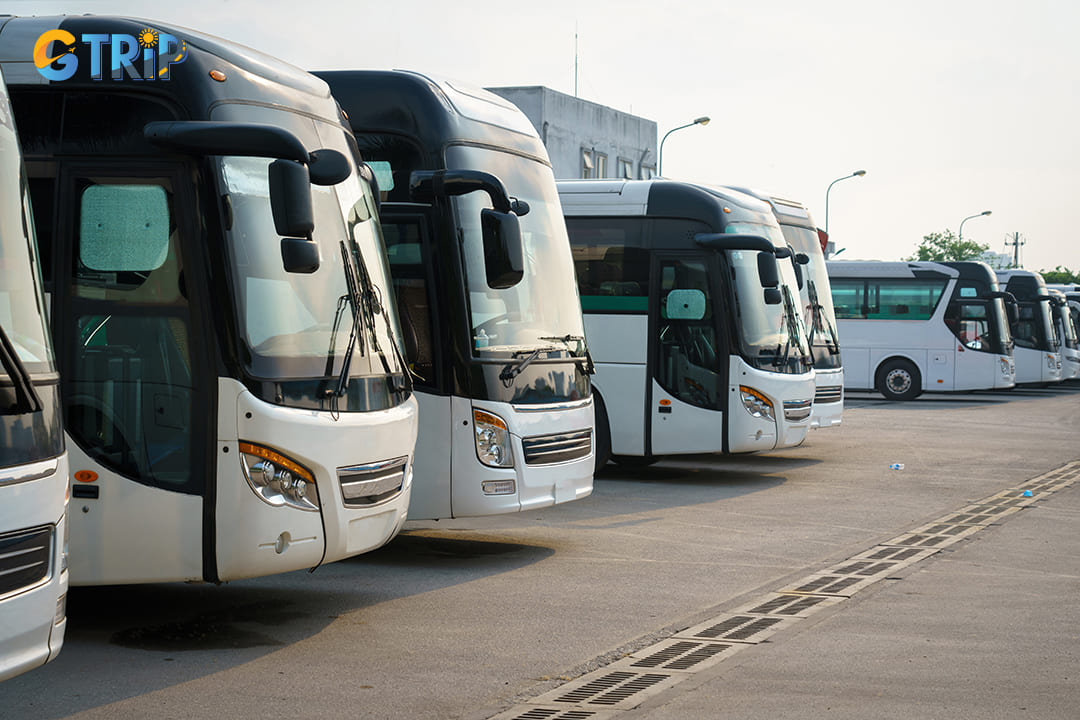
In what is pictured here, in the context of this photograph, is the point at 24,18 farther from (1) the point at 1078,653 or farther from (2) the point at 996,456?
(2) the point at 996,456

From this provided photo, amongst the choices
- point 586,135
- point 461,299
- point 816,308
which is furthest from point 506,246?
point 586,135

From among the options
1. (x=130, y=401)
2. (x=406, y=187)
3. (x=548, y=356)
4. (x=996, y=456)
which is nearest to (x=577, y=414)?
(x=548, y=356)

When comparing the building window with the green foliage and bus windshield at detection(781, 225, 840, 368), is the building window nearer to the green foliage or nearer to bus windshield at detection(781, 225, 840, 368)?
bus windshield at detection(781, 225, 840, 368)

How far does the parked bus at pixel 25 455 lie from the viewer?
15.8ft

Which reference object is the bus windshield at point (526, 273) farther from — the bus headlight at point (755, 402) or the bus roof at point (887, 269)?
the bus roof at point (887, 269)

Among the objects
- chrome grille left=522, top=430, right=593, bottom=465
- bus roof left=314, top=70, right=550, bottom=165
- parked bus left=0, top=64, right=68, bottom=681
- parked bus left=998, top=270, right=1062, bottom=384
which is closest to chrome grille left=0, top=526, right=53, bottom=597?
parked bus left=0, top=64, right=68, bottom=681

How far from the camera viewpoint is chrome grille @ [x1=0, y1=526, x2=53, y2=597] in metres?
4.77

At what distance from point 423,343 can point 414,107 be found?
5.34 ft

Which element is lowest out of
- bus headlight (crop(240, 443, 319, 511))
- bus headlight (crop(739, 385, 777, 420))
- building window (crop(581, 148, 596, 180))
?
bus headlight (crop(739, 385, 777, 420))

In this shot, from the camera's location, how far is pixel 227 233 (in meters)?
7.45

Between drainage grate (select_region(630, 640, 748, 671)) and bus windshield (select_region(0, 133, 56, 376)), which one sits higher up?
bus windshield (select_region(0, 133, 56, 376))

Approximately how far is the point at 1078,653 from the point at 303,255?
440 centimetres

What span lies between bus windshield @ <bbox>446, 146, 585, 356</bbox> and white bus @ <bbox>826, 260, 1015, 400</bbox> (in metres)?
24.2

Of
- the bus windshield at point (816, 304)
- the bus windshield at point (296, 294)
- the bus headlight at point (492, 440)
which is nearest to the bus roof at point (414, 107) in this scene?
the bus headlight at point (492, 440)
